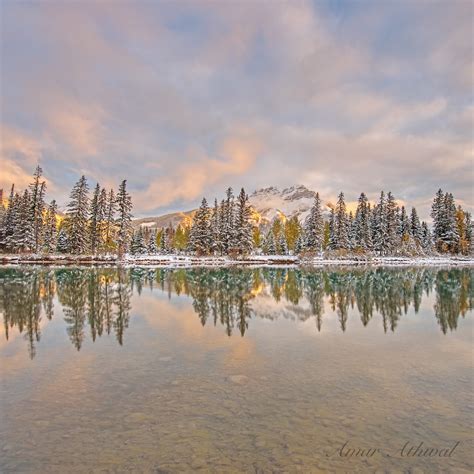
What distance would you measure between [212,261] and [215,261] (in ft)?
2.08

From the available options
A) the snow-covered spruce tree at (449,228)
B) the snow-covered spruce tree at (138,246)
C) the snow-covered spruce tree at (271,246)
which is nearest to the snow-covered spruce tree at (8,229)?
the snow-covered spruce tree at (138,246)

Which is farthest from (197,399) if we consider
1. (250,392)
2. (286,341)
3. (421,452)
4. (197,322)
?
(197,322)

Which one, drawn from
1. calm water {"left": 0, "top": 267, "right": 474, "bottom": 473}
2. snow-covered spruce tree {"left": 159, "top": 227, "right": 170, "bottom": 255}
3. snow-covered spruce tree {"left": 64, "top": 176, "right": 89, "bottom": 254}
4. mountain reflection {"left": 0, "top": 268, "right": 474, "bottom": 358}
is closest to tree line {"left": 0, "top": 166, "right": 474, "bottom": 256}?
snow-covered spruce tree {"left": 64, "top": 176, "right": 89, "bottom": 254}

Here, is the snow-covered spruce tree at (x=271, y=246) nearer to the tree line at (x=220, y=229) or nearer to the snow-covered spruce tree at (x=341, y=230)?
the tree line at (x=220, y=229)

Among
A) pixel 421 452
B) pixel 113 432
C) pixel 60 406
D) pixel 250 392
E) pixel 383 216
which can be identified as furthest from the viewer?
pixel 383 216

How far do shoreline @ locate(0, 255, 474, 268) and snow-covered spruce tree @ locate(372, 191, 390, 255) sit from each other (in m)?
12.0

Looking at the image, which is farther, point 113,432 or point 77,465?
point 113,432

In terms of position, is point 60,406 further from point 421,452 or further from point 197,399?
point 421,452

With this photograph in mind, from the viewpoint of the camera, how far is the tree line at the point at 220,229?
78.4m

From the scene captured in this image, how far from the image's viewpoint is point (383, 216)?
10156 centimetres

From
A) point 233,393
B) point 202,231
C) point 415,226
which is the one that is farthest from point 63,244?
point 415,226

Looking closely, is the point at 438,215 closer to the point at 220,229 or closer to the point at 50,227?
the point at 220,229

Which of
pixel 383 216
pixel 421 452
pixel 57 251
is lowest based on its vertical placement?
pixel 421 452

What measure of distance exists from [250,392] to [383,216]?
101833 millimetres
